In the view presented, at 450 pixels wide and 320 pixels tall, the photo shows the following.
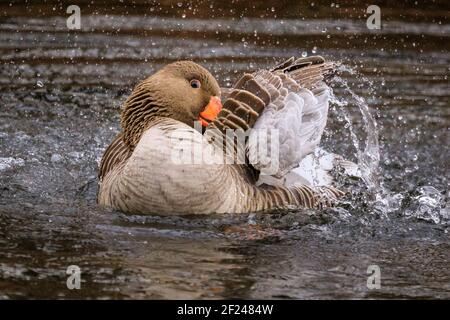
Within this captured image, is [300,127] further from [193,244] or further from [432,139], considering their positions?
[432,139]

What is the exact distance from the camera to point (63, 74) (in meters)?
12.2

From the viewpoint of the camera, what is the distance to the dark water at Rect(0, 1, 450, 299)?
633cm

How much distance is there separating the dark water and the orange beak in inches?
29.8

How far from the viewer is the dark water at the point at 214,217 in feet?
20.8

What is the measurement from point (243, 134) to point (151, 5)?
22.4 ft

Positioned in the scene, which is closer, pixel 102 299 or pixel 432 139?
pixel 102 299

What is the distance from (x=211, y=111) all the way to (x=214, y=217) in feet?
2.65
